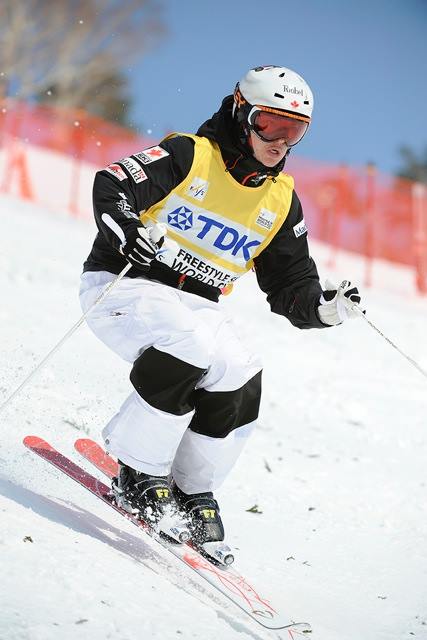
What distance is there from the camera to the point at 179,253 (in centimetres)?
383

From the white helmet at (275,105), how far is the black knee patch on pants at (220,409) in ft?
3.37

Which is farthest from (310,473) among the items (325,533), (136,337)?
(136,337)

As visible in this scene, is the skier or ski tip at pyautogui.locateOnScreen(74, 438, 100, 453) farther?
ski tip at pyautogui.locateOnScreen(74, 438, 100, 453)

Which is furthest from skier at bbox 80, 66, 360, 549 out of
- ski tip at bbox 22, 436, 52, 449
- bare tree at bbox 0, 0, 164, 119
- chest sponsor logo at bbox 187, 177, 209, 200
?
bare tree at bbox 0, 0, 164, 119

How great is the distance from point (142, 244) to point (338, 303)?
996mm

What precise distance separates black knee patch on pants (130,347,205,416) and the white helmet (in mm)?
1028

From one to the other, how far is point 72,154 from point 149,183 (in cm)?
1505

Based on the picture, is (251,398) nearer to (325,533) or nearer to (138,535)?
(138,535)

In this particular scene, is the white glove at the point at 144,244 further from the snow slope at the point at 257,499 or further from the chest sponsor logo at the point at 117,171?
the snow slope at the point at 257,499

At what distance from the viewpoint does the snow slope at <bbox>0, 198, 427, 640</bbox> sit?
114 inches

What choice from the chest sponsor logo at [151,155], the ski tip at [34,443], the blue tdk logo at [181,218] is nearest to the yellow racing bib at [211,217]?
the blue tdk logo at [181,218]

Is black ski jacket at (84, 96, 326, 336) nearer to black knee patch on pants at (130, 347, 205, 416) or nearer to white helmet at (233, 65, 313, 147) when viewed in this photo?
white helmet at (233, 65, 313, 147)

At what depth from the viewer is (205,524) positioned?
12.2 feet

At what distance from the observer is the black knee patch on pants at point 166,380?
351 cm
